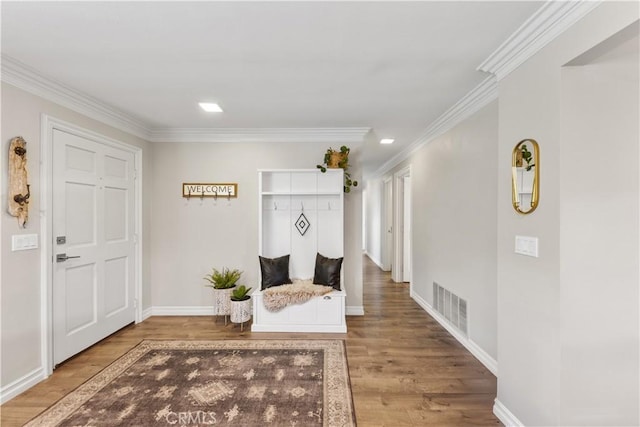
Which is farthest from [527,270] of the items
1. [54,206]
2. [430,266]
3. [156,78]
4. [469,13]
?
[54,206]

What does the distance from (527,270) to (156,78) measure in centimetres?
303

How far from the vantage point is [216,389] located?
2326mm

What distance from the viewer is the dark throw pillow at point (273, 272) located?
3590 mm

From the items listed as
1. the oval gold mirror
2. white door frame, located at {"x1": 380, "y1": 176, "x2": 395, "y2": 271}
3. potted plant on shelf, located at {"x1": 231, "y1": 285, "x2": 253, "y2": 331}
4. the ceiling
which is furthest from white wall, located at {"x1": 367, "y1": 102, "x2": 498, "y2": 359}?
potted plant on shelf, located at {"x1": 231, "y1": 285, "x2": 253, "y2": 331}

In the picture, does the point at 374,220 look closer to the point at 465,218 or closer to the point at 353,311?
the point at 353,311

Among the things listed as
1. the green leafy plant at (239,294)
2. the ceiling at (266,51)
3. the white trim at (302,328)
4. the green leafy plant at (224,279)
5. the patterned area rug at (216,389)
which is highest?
the ceiling at (266,51)

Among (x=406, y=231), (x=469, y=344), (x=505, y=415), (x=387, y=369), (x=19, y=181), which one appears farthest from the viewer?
(x=406, y=231)

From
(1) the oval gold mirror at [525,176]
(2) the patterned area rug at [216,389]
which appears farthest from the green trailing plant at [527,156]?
(2) the patterned area rug at [216,389]

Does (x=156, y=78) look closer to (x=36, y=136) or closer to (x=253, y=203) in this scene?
(x=36, y=136)

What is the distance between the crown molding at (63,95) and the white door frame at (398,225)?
14.1ft

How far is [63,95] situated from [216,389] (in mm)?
2837

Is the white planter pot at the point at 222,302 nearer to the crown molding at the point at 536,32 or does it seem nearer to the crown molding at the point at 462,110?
the crown molding at the point at 462,110

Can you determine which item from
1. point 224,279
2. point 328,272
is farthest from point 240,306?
point 328,272

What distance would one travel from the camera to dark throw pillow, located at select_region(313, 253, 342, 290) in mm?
3602
